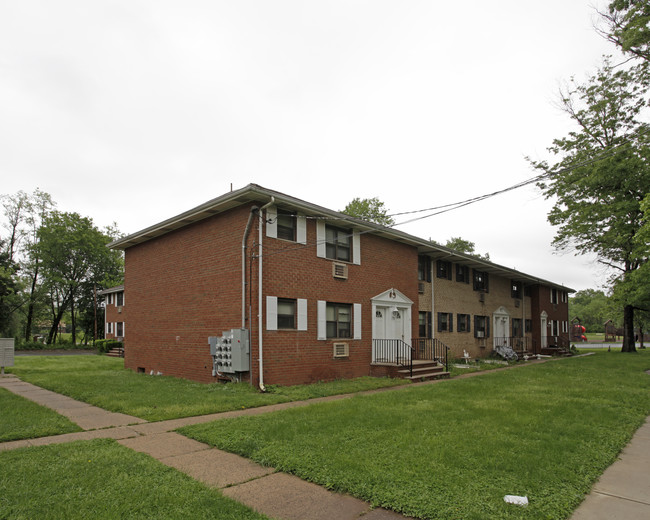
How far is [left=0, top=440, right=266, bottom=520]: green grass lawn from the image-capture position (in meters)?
3.61

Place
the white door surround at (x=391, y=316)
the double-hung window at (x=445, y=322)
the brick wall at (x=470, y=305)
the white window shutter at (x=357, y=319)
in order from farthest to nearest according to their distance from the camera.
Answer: the brick wall at (x=470, y=305) < the double-hung window at (x=445, y=322) < the white door surround at (x=391, y=316) < the white window shutter at (x=357, y=319)

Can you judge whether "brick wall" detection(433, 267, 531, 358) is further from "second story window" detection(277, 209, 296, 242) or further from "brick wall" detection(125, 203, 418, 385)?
"second story window" detection(277, 209, 296, 242)

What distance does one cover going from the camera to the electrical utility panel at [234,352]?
10.5m

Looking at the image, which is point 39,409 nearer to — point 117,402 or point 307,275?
point 117,402

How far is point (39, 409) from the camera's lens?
801cm

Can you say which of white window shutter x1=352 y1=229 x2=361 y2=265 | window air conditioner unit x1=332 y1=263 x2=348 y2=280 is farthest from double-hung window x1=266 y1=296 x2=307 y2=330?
white window shutter x1=352 y1=229 x2=361 y2=265

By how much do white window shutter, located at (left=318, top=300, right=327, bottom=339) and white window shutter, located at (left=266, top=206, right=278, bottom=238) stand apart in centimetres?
243

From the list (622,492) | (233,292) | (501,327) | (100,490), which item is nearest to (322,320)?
(233,292)

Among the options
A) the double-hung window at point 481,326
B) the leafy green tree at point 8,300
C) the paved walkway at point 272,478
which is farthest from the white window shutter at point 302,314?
the leafy green tree at point 8,300

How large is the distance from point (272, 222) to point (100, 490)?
7915 millimetres

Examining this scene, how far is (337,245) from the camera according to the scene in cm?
1322

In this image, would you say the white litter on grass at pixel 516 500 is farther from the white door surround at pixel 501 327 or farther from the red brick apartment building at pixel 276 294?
the white door surround at pixel 501 327

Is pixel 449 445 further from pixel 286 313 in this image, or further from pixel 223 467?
pixel 286 313

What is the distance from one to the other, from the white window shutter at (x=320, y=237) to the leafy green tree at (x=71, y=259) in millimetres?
37018
